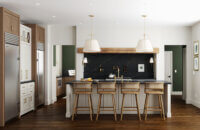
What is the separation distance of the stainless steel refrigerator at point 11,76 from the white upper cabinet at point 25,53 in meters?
0.60

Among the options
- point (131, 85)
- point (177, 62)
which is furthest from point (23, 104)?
point (177, 62)

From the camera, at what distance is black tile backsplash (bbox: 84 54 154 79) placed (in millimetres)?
8438

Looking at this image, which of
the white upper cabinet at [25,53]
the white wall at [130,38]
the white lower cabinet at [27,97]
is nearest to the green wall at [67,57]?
the white wall at [130,38]

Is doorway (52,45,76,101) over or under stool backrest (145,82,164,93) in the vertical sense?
over

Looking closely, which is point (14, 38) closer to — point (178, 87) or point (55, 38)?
point (55, 38)

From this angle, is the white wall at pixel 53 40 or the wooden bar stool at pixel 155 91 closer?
the wooden bar stool at pixel 155 91

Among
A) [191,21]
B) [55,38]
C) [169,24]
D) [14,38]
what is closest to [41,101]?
[55,38]

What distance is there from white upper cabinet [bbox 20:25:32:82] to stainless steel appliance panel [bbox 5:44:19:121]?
0.64 metres

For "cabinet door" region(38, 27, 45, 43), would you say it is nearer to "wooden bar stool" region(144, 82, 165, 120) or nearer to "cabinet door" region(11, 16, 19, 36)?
"cabinet door" region(11, 16, 19, 36)

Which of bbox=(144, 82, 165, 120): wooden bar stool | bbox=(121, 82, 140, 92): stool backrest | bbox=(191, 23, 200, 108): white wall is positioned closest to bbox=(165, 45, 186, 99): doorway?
bbox=(191, 23, 200, 108): white wall

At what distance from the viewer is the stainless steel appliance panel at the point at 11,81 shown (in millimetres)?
5363

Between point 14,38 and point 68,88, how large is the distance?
1.78 m

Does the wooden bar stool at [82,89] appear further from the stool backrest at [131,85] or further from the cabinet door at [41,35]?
the cabinet door at [41,35]

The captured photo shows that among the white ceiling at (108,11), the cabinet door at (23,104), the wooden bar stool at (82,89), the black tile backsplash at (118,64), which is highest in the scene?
the white ceiling at (108,11)
